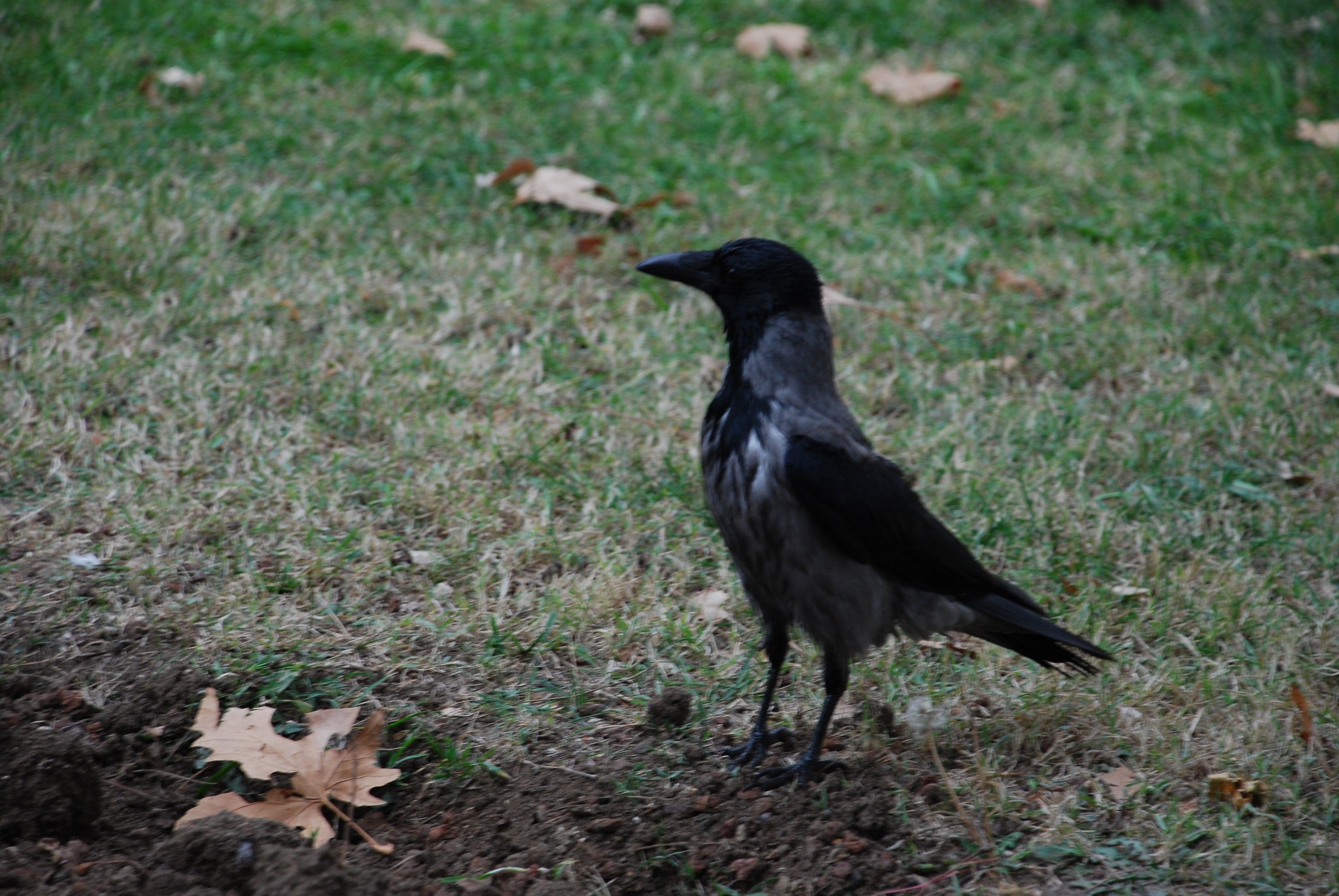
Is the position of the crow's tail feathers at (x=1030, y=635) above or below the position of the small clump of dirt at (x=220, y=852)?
above

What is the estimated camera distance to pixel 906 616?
317 centimetres

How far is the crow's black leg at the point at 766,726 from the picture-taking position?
10.3 ft

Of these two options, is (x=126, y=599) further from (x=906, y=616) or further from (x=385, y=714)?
(x=906, y=616)

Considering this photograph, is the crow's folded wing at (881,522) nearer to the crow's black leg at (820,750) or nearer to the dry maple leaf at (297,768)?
the crow's black leg at (820,750)

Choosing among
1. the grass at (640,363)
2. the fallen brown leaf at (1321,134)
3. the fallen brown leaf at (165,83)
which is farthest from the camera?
the fallen brown leaf at (1321,134)

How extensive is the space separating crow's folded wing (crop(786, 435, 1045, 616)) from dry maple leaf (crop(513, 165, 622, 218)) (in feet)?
9.69

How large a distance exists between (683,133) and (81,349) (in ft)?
10.9

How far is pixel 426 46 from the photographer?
6.82 metres

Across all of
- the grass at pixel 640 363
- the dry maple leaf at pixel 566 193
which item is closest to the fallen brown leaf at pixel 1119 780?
the grass at pixel 640 363

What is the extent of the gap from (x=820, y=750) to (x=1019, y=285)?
315 cm

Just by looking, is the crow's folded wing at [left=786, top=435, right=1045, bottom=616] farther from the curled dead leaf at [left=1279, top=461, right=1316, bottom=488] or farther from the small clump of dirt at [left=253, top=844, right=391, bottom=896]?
the curled dead leaf at [left=1279, top=461, right=1316, bottom=488]

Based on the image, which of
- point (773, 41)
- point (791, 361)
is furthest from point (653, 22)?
point (791, 361)

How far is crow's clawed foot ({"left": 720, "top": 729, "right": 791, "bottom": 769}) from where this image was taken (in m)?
3.12

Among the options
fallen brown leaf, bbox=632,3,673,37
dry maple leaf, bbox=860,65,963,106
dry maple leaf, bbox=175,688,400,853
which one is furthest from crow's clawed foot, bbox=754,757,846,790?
fallen brown leaf, bbox=632,3,673,37
